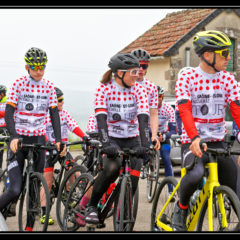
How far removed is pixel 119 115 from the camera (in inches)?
226

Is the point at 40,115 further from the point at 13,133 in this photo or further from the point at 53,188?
the point at 53,188

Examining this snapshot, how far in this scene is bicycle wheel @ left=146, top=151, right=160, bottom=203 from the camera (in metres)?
9.74

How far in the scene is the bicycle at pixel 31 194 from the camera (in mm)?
5996

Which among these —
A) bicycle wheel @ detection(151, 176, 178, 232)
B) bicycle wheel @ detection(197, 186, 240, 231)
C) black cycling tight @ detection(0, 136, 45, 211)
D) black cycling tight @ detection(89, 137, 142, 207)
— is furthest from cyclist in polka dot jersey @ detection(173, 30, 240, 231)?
black cycling tight @ detection(0, 136, 45, 211)

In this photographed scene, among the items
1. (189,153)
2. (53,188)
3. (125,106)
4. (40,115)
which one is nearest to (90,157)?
(53,188)

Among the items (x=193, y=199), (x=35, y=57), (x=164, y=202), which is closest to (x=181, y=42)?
(x=35, y=57)

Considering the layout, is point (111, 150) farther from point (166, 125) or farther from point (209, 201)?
point (166, 125)

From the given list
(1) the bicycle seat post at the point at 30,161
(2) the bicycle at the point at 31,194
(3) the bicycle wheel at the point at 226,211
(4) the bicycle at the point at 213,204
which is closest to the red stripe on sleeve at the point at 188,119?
(4) the bicycle at the point at 213,204

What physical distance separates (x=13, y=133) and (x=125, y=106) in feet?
4.44

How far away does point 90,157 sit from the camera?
24.5 ft

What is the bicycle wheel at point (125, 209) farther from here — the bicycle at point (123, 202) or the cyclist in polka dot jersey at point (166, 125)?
the cyclist in polka dot jersey at point (166, 125)

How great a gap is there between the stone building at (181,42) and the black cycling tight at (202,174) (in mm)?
17179

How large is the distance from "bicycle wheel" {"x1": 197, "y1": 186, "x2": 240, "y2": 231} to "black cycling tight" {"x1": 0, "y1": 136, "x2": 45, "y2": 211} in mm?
2361

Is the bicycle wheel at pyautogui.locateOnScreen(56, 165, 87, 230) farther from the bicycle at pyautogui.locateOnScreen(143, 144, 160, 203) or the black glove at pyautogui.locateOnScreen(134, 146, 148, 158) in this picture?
the bicycle at pyautogui.locateOnScreen(143, 144, 160, 203)
